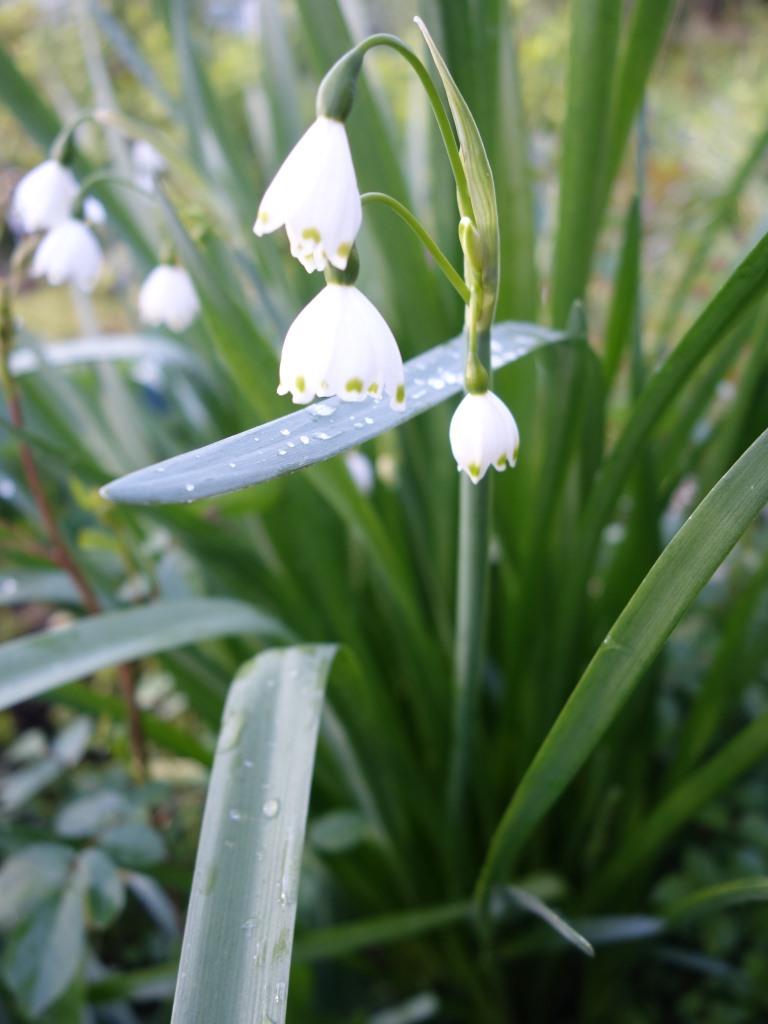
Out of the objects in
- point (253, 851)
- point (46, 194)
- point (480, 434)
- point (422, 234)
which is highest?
point (46, 194)

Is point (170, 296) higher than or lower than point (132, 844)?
higher

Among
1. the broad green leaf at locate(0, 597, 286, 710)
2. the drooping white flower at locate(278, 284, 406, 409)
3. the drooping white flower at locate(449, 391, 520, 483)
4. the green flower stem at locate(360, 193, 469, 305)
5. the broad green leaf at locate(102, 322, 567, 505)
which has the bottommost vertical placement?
the broad green leaf at locate(0, 597, 286, 710)

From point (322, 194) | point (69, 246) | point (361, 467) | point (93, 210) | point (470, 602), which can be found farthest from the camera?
point (361, 467)

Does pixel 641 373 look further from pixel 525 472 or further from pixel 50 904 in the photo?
pixel 50 904

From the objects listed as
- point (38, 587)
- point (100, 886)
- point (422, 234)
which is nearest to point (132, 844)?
point (100, 886)

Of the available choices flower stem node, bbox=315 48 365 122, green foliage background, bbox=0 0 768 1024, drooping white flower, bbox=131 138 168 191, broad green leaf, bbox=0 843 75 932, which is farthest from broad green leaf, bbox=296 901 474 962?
drooping white flower, bbox=131 138 168 191

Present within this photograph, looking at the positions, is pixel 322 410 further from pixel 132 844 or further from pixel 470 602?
pixel 132 844

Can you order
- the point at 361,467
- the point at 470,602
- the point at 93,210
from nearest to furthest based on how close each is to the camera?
the point at 470,602 < the point at 93,210 < the point at 361,467

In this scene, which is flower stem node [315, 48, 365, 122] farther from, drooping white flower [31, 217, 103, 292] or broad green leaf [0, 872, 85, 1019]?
broad green leaf [0, 872, 85, 1019]
